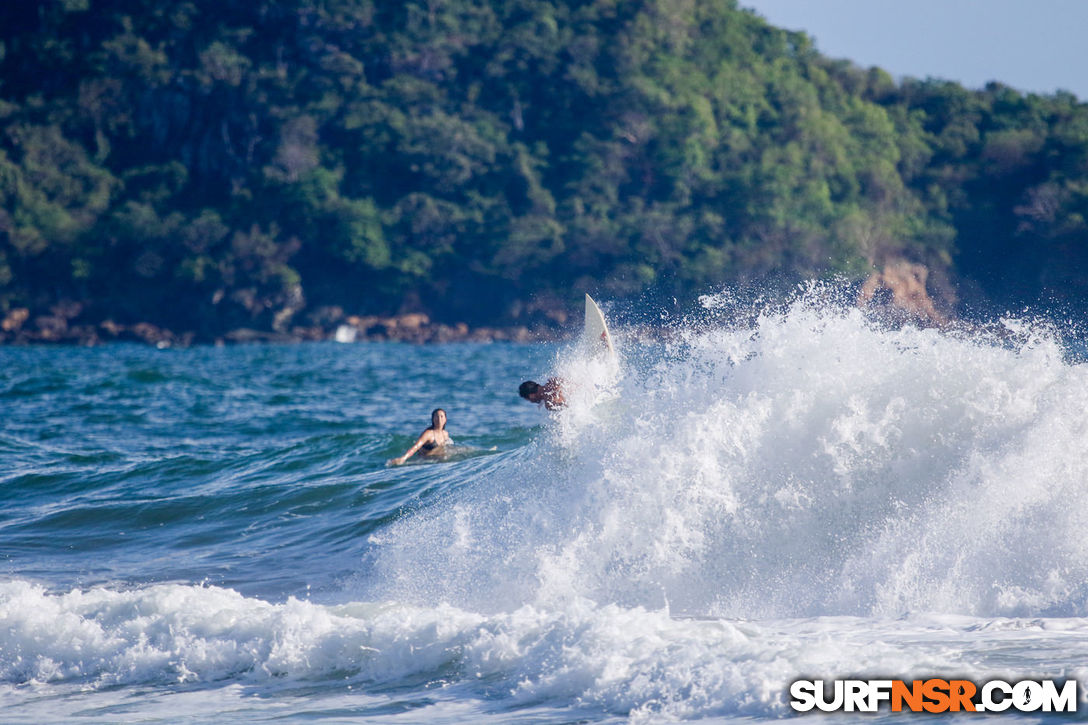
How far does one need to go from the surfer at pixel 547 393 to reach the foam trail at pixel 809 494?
1276mm

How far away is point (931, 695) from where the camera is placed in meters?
5.65

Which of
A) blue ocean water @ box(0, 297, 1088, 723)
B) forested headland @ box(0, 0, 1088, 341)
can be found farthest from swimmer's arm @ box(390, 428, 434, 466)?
forested headland @ box(0, 0, 1088, 341)

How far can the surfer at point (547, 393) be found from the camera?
11.3 meters

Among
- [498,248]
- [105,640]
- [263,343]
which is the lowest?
[105,640]

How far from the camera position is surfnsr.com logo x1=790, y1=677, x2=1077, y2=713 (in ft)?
18.0

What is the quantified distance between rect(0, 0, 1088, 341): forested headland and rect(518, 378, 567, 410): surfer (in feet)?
193

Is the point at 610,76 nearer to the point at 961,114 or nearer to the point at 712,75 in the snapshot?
the point at 712,75

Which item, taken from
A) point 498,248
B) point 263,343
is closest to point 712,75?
point 498,248

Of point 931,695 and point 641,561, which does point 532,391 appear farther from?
point 931,695

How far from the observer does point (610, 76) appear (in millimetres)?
81125

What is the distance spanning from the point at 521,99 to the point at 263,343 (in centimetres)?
2472

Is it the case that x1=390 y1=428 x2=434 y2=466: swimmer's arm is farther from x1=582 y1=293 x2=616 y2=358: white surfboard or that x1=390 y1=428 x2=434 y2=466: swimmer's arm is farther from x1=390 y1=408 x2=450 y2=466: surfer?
x1=582 y1=293 x2=616 y2=358: white surfboard

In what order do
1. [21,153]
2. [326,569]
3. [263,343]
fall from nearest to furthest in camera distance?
[326,569] → [263,343] → [21,153]

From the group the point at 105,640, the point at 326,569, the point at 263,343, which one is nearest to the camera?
the point at 105,640
